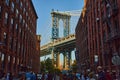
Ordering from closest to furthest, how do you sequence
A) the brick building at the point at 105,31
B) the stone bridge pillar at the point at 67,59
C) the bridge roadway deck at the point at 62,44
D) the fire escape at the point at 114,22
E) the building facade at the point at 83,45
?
the fire escape at the point at 114,22 < the brick building at the point at 105,31 < the building facade at the point at 83,45 < the bridge roadway deck at the point at 62,44 < the stone bridge pillar at the point at 67,59

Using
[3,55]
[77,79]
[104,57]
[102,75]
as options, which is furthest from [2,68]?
[102,75]

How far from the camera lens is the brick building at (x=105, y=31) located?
3209 centimetres

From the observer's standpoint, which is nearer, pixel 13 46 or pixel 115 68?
pixel 115 68

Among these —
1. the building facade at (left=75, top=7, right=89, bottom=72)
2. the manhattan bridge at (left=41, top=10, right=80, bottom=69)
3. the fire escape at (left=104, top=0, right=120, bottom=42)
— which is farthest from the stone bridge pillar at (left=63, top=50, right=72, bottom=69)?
the fire escape at (left=104, top=0, right=120, bottom=42)

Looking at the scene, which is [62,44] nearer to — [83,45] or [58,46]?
[58,46]


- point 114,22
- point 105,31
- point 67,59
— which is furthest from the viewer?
point 67,59

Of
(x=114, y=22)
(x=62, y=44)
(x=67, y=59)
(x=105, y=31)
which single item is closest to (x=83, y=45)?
(x=105, y=31)

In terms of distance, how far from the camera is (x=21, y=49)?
52.5 metres

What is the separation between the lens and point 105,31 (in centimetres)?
3809

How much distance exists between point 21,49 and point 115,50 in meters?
26.9

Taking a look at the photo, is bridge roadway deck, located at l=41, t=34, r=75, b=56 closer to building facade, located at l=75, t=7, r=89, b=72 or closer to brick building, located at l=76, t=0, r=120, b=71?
building facade, located at l=75, t=7, r=89, b=72

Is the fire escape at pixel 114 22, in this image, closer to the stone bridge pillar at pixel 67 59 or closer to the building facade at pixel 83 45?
the building facade at pixel 83 45

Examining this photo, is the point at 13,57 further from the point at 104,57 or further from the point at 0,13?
the point at 104,57

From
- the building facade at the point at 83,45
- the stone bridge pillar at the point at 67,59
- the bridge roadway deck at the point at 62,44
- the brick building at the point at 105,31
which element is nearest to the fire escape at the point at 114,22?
the brick building at the point at 105,31
